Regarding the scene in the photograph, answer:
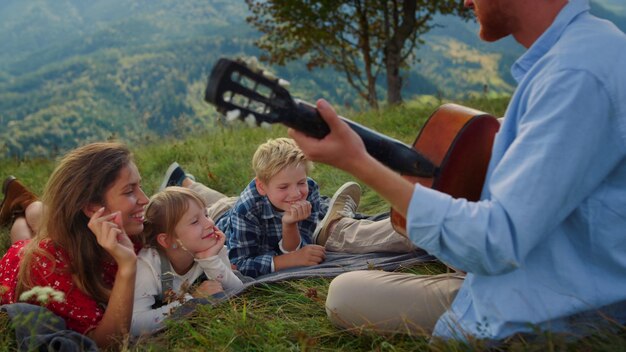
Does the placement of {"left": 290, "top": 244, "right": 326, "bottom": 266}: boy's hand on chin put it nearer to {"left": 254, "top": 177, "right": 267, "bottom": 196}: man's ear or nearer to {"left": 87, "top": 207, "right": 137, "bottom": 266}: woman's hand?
{"left": 254, "top": 177, "right": 267, "bottom": 196}: man's ear

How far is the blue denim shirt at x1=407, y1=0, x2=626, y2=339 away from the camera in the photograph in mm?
1861

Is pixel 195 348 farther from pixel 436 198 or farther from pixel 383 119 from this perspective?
pixel 383 119

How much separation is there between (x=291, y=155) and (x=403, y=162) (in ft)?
6.07

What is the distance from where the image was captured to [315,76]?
9419 cm

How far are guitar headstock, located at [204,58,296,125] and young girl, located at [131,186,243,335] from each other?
1804 millimetres

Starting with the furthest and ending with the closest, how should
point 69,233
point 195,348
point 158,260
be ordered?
point 158,260, point 69,233, point 195,348

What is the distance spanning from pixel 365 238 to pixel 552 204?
102 inches

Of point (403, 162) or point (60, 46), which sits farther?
point (60, 46)

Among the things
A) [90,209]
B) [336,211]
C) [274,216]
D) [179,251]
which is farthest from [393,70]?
[90,209]

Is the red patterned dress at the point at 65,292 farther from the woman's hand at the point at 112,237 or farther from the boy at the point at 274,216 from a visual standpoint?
the boy at the point at 274,216

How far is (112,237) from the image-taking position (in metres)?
3.07

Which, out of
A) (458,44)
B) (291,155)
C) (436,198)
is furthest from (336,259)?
(458,44)

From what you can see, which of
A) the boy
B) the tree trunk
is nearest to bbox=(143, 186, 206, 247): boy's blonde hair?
the boy

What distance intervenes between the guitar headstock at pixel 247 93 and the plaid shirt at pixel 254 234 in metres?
2.41
